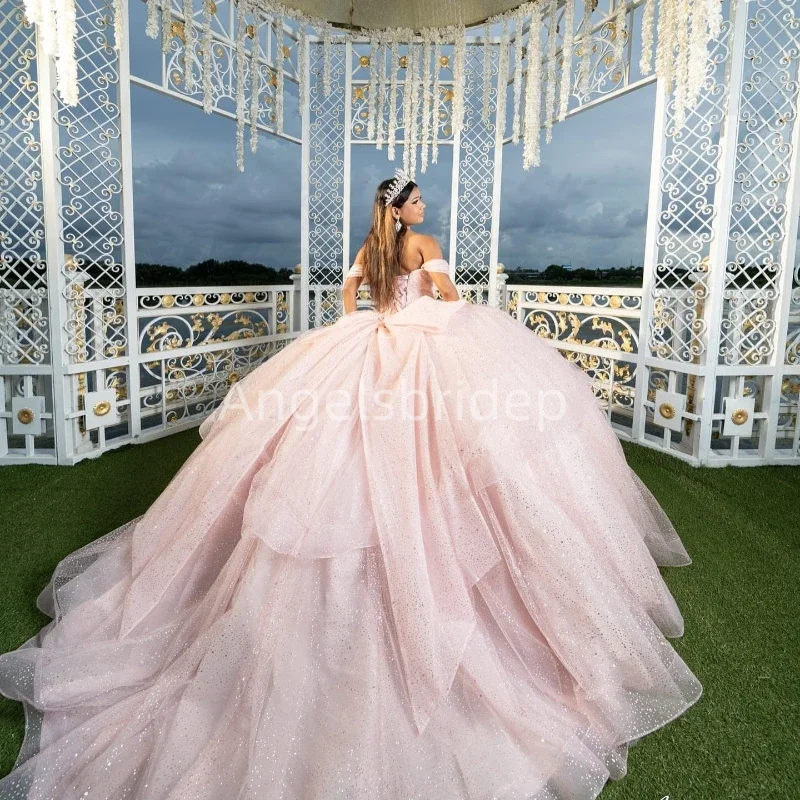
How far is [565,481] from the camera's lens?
70.4 inches

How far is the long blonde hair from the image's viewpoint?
2.66 meters

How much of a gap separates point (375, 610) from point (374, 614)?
0.03ft

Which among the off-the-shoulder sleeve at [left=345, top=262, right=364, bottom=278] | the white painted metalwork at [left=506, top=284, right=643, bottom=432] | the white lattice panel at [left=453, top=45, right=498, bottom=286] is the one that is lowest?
the white painted metalwork at [left=506, top=284, right=643, bottom=432]

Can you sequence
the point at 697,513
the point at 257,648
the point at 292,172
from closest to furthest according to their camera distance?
the point at 257,648, the point at 697,513, the point at 292,172

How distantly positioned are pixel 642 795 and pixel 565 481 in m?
0.76

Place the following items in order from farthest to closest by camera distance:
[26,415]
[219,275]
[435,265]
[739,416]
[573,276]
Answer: [219,275] → [573,276] → [739,416] → [26,415] → [435,265]

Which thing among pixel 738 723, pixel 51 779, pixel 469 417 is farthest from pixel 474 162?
pixel 51 779

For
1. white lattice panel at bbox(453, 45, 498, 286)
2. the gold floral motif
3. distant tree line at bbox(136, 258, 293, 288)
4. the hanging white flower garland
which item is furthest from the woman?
white lattice panel at bbox(453, 45, 498, 286)

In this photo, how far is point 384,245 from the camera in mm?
2682

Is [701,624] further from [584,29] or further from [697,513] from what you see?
[584,29]

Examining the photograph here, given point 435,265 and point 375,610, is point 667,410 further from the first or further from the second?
point 375,610

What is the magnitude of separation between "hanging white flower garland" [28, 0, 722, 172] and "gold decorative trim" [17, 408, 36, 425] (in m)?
1.89

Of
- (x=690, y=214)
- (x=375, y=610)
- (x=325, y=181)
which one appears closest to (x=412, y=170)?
(x=325, y=181)

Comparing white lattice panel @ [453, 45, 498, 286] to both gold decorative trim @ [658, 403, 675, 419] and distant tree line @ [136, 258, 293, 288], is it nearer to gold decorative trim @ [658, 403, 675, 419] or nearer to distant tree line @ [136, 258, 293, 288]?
distant tree line @ [136, 258, 293, 288]
